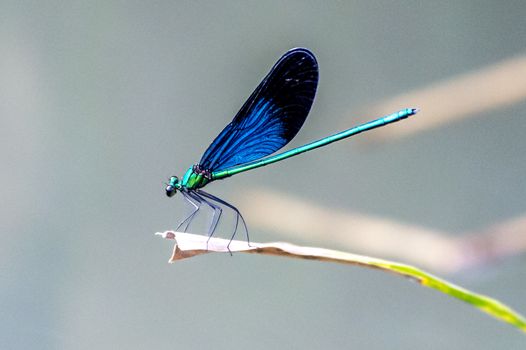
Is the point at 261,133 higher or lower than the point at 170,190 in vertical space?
higher

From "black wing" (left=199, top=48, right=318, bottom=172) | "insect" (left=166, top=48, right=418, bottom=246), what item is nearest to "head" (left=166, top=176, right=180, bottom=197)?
"insect" (left=166, top=48, right=418, bottom=246)

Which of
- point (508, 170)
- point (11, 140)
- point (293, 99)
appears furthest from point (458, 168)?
point (11, 140)

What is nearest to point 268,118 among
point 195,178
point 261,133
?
point 261,133

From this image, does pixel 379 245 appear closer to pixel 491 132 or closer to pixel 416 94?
pixel 416 94

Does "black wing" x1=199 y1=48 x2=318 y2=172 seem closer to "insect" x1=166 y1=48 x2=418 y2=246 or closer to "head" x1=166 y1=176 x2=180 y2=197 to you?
"insect" x1=166 y1=48 x2=418 y2=246

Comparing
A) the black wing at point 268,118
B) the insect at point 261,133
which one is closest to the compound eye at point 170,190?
the insect at point 261,133

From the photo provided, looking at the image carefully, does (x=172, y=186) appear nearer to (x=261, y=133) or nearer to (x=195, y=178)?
(x=195, y=178)

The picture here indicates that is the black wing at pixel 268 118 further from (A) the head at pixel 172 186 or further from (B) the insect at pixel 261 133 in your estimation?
(A) the head at pixel 172 186
